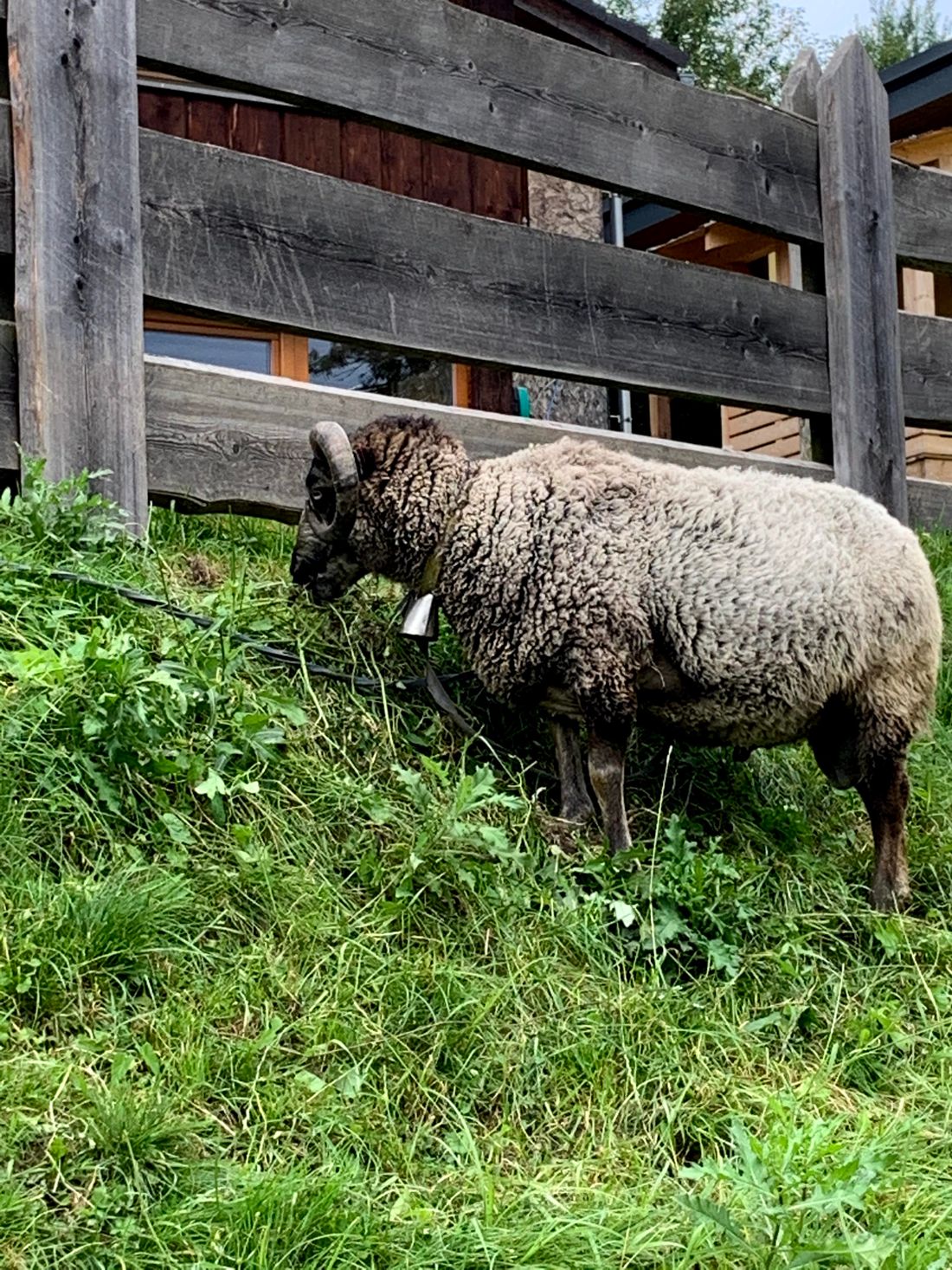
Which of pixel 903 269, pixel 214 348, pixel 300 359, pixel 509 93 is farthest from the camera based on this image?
pixel 903 269

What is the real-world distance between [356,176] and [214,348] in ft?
5.92

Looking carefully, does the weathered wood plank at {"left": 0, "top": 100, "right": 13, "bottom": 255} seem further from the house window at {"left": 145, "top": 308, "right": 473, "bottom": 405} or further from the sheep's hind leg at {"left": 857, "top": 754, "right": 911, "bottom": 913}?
the house window at {"left": 145, "top": 308, "right": 473, "bottom": 405}

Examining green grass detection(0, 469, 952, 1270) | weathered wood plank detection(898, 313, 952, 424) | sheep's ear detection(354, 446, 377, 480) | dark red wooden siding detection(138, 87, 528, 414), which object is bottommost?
green grass detection(0, 469, 952, 1270)

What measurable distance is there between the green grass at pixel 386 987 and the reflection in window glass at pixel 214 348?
553 centimetres

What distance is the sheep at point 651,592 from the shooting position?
15.3 feet

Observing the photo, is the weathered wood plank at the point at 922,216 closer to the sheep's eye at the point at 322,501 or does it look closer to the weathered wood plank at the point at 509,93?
the weathered wood plank at the point at 509,93

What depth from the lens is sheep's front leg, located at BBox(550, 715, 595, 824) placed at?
16.0 feet

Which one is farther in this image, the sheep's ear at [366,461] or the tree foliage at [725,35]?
the tree foliage at [725,35]

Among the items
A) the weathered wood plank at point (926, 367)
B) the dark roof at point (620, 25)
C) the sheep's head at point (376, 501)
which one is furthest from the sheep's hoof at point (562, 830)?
the dark roof at point (620, 25)

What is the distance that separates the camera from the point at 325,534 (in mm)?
5105

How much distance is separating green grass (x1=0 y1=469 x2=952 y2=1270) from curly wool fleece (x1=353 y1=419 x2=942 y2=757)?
1.29 feet

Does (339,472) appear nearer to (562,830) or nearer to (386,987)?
(562,830)

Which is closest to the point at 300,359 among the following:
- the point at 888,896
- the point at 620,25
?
the point at 620,25

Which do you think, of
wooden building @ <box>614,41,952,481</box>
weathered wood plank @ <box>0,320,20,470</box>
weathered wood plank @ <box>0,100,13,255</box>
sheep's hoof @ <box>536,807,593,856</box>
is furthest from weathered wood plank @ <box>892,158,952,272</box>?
weathered wood plank @ <box>0,320,20,470</box>
